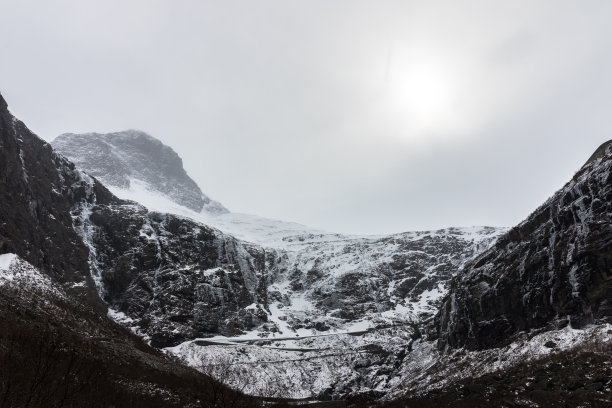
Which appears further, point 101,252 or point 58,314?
point 101,252

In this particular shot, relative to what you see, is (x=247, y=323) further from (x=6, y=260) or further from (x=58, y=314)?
(x=58, y=314)

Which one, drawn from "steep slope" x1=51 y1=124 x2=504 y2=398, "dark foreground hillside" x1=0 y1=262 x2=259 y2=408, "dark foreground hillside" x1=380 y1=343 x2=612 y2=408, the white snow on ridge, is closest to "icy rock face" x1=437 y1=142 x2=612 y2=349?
"dark foreground hillside" x1=380 y1=343 x2=612 y2=408

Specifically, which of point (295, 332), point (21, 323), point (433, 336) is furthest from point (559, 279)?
point (295, 332)

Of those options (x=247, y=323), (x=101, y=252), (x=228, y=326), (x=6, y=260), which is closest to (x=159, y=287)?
(x=101, y=252)

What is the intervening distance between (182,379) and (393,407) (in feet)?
141

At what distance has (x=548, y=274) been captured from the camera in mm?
92125

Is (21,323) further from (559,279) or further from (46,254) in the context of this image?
(559,279)

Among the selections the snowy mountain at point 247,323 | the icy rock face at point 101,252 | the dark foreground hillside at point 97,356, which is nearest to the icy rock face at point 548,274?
the snowy mountain at point 247,323

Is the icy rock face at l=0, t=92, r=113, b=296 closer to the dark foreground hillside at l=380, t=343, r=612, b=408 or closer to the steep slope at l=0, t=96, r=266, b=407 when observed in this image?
the steep slope at l=0, t=96, r=266, b=407

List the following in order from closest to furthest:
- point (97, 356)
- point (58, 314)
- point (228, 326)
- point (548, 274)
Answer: point (97, 356)
point (58, 314)
point (548, 274)
point (228, 326)

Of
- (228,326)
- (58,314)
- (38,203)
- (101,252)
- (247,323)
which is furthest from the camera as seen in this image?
(247,323)

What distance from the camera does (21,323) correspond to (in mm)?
67812

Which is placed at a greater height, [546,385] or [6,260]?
[6,260]

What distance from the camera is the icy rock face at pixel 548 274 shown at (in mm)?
79312
